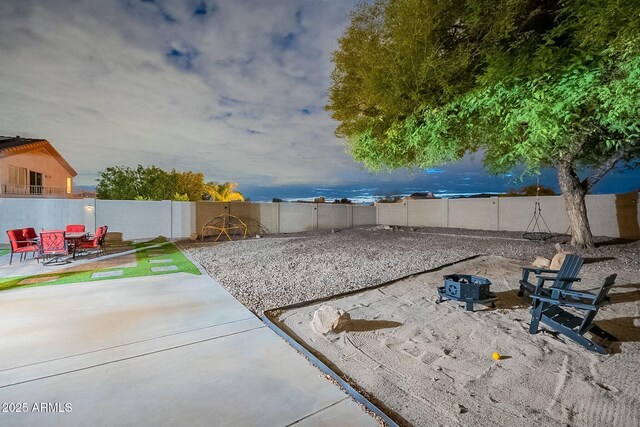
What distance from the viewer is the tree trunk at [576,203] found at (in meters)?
7.88

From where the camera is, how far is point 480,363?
275 cm

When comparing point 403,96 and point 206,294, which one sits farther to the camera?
point 403,96

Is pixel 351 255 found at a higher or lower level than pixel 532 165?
lower

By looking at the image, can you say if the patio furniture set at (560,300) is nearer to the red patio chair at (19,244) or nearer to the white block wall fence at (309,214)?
the white block wall fence at (309,214)

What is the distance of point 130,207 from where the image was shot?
14.1 meters

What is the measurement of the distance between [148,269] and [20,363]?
4.59 metres

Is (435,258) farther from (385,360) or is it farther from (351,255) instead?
(385,360)

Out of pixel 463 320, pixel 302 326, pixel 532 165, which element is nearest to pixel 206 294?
pixel 302 326

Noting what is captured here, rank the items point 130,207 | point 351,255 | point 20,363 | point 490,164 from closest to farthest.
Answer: point 20,363, point 351,255, point 490,164, point 130,207

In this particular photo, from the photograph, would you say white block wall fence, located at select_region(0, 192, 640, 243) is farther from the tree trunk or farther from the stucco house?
the stucco house

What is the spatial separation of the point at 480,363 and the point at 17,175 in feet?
84.6

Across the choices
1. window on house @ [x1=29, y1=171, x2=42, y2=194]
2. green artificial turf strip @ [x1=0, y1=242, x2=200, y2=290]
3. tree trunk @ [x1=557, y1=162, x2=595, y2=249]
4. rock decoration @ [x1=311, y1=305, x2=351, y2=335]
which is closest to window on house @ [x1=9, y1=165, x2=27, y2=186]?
window on house @ [x1=29, y1=171, x2=42, y2=194]

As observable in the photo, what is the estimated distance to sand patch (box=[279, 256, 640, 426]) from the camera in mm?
2117

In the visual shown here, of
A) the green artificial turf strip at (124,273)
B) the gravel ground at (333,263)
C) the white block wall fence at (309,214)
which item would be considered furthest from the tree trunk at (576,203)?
the green artificial turf strip at (124,273)
